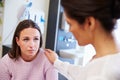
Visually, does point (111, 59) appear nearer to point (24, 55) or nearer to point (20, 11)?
point (24, 55)

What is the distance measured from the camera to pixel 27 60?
65.2 inches

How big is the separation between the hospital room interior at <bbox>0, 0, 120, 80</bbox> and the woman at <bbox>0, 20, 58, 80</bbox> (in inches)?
18.0

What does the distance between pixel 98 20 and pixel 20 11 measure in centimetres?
156

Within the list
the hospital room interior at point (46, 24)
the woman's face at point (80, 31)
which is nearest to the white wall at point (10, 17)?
the hospital room interior at point (46, 24)

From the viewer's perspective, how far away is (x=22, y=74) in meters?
1.63

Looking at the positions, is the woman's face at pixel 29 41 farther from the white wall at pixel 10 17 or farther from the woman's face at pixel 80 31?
the woman's face at pixel 80 31

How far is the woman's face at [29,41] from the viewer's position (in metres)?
1.58

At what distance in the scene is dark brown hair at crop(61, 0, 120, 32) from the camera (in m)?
0.67

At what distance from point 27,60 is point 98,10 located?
3.55 ft

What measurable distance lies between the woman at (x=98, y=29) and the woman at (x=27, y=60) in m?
0.86

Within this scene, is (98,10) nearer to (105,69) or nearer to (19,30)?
(105,69)

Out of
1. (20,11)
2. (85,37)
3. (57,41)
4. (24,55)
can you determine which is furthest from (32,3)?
(85,37)

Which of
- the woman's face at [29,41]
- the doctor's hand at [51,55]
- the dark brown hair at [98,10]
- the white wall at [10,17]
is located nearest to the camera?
the dark brown hair at [98,10]

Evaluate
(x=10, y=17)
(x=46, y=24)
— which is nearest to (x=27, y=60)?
(x=10, y=17)
